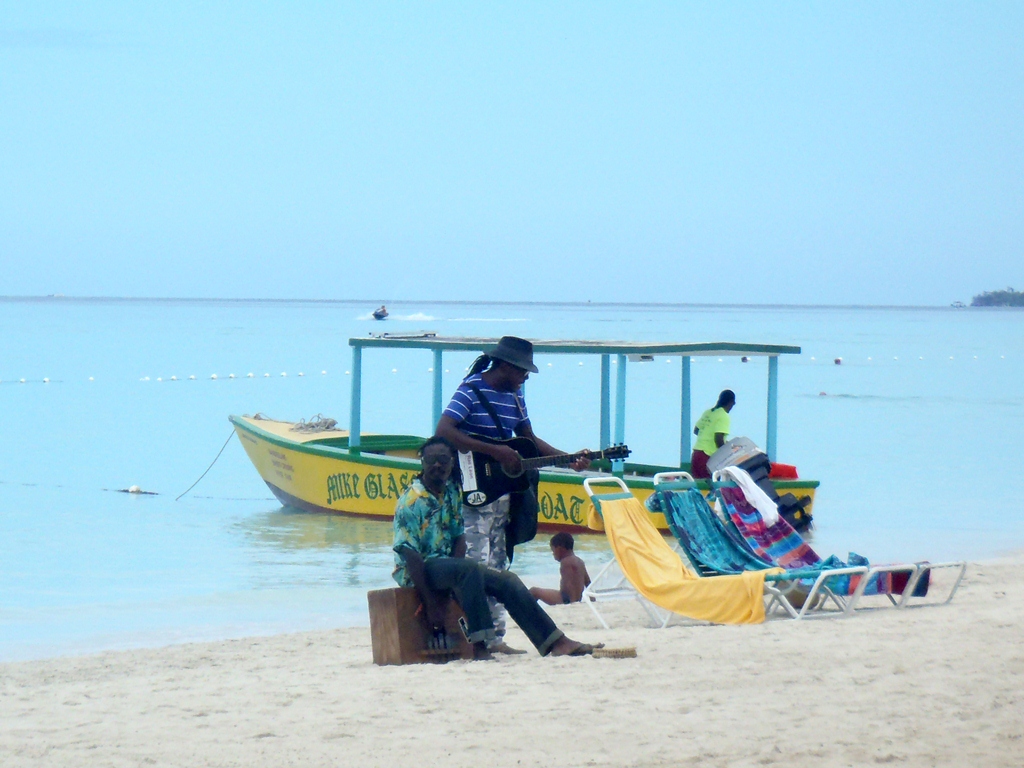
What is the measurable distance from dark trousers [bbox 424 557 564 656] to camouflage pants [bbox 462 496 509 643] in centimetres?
12

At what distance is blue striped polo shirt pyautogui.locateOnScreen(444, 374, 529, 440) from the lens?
6.18 meters

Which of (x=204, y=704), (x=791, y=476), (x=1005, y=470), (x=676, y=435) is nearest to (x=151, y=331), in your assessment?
(x=676, y=435)

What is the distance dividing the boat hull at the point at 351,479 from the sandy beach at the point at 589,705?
15.2 ft

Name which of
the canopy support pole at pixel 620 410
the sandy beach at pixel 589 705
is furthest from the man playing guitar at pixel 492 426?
the canopy support pole at pixel 620 410

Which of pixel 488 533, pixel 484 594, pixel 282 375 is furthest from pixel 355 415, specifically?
pixel 282 375

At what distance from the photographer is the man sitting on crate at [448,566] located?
19.7ft

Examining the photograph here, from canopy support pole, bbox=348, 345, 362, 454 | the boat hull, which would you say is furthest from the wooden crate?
canopy support pole, bbox=348, 345, 362, 454

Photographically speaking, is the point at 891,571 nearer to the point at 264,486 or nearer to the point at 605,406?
the point at 605,406

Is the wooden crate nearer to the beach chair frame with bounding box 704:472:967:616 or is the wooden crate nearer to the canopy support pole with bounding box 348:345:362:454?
A: the beach chair frame with bounding box 704:472:967:616

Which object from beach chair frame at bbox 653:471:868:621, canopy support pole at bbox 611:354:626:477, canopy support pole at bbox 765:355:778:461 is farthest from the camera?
canopy support pole at bbox 765:355:778:461

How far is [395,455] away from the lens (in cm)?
1407

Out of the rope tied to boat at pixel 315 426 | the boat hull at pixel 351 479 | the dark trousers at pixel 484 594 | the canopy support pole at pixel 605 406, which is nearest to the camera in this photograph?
the dark trousers at pixel 484 594

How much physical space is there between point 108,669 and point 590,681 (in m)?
2.88

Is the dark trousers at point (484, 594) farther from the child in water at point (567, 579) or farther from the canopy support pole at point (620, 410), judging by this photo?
the canopy support pole at point (620, 410)
